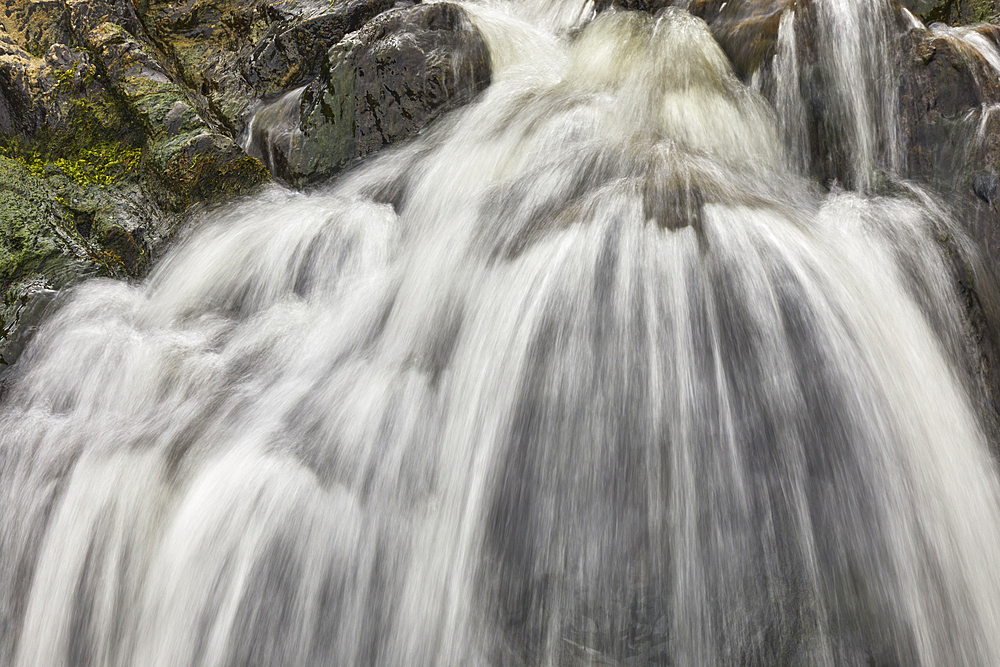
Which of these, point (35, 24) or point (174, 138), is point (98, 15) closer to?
point (35, 24)

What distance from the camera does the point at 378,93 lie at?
5012 mm

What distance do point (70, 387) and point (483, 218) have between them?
8.34ft

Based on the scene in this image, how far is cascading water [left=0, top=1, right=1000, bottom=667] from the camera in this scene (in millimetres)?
2453

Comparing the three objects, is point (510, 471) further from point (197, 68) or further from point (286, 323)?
point (197, 68)

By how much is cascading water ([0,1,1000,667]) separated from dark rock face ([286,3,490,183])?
1.58 meters

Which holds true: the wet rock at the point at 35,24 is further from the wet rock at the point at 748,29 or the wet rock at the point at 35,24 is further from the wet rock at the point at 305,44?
the wet rock at the point at 748,29

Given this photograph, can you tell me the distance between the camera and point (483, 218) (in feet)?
13.3

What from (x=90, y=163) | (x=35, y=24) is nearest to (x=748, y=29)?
(x=90, y=163)

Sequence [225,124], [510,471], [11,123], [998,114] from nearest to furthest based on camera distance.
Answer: [510,471] < [998,114] < [11,123] < [225,124]

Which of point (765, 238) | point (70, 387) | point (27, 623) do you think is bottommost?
point (27, 623)

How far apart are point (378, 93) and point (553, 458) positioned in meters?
3.51

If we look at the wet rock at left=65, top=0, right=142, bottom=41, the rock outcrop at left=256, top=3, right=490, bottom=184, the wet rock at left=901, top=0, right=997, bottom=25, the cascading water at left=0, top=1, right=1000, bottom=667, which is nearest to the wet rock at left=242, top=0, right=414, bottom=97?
the rock outcrop at left=256, top=3, right=490, bottom=184

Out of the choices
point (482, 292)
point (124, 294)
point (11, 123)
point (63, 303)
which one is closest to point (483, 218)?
point (482, 292)

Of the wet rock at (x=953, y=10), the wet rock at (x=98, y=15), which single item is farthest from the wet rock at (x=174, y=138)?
the wet rock at (x=953, y=10)
